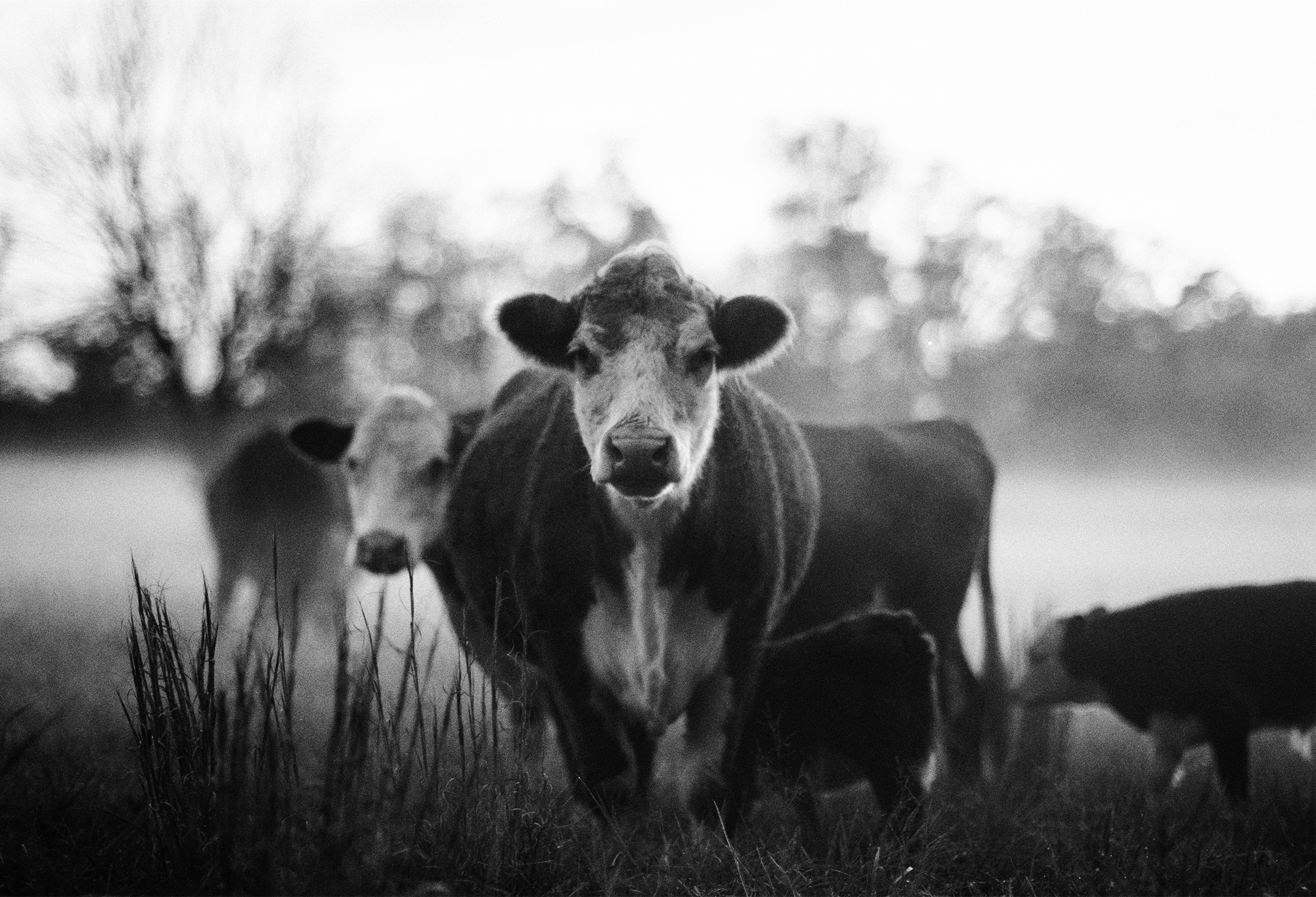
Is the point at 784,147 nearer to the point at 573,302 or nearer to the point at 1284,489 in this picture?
the point at 1284,489

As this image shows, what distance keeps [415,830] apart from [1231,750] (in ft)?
14.9

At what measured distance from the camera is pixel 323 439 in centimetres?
646

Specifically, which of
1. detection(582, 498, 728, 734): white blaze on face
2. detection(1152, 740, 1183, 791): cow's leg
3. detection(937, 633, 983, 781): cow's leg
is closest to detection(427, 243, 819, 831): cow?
detection(582, 498, 728, 734): white blaze on face

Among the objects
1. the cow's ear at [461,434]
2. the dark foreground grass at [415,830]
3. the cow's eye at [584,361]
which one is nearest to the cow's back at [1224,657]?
the dark foreground grass at [415,830]

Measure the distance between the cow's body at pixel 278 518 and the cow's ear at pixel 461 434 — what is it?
3142mm

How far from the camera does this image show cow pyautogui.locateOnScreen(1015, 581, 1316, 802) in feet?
16.5

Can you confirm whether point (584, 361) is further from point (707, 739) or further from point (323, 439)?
point (323, 439)

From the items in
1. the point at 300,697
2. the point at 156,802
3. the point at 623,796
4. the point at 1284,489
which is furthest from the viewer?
the point at 1284,489

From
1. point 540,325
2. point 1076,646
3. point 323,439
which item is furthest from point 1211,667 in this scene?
point 323,439

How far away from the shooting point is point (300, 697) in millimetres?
6043

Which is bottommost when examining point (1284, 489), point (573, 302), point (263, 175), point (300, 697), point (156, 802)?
point (1284, 489)

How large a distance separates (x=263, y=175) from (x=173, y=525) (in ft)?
14.8

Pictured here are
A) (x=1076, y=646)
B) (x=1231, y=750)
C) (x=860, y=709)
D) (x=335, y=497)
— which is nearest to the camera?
(x=860, y=709)

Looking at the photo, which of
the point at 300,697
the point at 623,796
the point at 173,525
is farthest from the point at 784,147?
the point at 623,796
